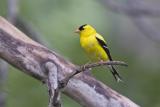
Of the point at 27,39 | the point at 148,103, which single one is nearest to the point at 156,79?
the point at 148,103

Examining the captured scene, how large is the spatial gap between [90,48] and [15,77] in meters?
2.50

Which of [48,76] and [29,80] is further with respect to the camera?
[29,80]

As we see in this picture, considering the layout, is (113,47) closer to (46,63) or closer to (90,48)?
(90,48)

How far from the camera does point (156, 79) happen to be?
30.3 feet

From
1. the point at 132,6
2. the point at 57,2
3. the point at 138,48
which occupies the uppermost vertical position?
Result: the point at 132,6

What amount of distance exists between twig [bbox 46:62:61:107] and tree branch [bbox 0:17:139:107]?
0.22 feet

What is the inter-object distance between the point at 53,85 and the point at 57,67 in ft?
2.09

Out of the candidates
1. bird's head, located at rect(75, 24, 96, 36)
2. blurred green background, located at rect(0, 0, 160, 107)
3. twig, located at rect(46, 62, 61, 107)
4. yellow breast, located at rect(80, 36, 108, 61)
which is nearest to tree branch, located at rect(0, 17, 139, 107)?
twig, located at rect(46, 62, 61, 107)

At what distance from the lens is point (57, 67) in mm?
5508

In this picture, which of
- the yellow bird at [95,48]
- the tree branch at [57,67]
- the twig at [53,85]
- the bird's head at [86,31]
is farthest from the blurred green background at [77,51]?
the twig at [53,85]

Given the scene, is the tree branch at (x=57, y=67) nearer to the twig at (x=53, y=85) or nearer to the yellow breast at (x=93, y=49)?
the twig at (x=53, y=85)

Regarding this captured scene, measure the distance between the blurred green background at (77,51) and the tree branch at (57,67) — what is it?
252cm

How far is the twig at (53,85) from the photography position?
184 inches

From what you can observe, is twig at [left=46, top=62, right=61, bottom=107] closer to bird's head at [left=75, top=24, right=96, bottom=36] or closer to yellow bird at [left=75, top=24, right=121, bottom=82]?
yellow bird at [left=75, top=24, right=121, bottom=82]
